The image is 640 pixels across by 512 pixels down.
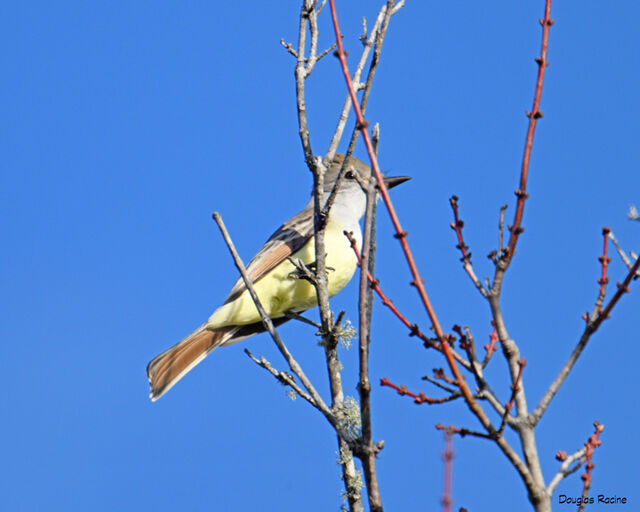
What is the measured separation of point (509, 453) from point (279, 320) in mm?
4487

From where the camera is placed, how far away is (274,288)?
20.4 feet

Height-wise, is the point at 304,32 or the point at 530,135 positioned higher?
the point at 304,32

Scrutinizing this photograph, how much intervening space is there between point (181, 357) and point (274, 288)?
0.88 m

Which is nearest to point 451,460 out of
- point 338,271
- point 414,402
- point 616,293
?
point 414,402

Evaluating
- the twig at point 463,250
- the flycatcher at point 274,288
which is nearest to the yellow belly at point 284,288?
the flycatcher at point 274,288

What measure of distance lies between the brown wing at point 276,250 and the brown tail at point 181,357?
0.29 meters

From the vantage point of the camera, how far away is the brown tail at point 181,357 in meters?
5.72

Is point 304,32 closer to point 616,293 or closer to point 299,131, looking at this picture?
point 299,131

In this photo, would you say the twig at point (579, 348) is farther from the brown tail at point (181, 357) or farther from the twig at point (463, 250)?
the brown tail at point (181, 357)

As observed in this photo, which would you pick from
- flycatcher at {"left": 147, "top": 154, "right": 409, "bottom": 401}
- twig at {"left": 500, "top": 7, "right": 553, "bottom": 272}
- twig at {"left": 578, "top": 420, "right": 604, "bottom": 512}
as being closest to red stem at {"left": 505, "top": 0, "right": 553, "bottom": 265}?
twig at {"left": 500, "top": 7, "right": 553, "bottom": 272}

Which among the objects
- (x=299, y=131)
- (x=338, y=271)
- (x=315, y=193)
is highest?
(x=338, y=271)

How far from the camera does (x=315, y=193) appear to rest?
13.2 ft

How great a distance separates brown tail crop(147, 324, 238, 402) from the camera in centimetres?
572

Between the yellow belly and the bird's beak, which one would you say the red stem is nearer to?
the yellow belly
